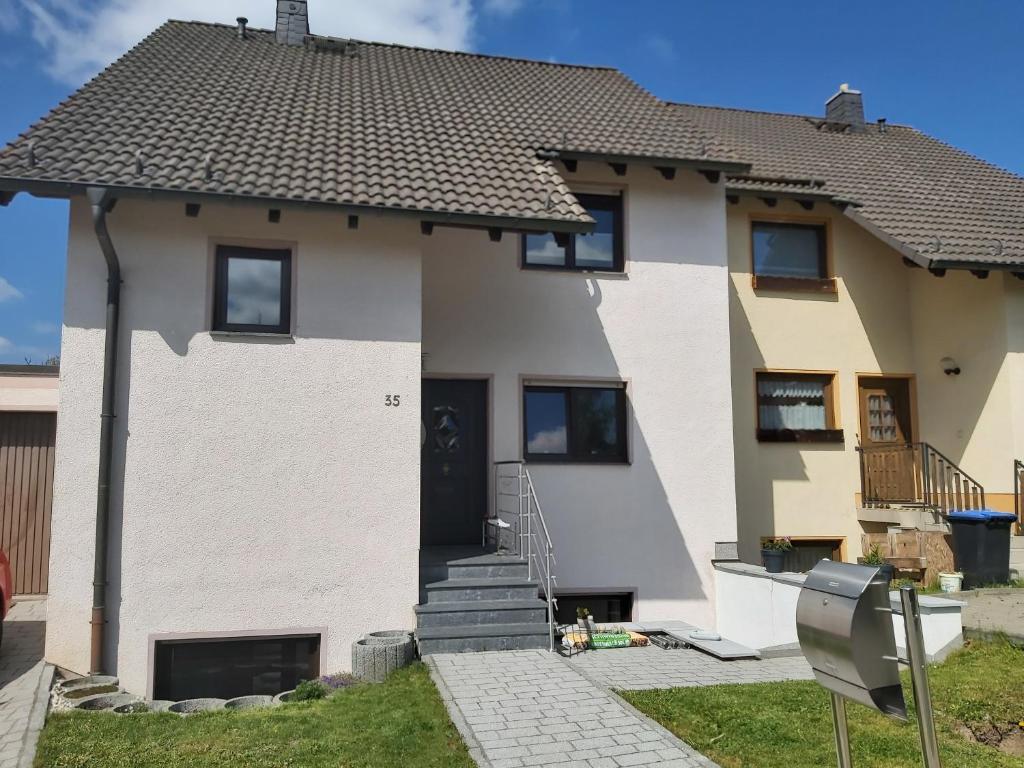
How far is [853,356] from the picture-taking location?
1267 centimetres

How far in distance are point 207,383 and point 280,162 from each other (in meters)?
2.57

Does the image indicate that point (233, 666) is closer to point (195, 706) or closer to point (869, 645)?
point (195, 706)

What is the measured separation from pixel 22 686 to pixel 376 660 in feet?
9.79

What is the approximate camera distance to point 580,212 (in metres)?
8.65

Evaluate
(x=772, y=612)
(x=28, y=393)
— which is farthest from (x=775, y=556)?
(x=28, y=393)

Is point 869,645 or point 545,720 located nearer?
point 869,645

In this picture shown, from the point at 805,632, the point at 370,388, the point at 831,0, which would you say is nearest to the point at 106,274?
the point at 370,388

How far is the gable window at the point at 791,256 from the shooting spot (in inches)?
495

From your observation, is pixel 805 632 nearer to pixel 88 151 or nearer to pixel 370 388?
pixel 370 388

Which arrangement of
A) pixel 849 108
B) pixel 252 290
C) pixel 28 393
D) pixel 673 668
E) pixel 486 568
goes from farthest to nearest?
pixel 849 108, pixel 28 393, pixel 486 568, pixel 252 290, pixel 673 668

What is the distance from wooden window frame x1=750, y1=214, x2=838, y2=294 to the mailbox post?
381 inches

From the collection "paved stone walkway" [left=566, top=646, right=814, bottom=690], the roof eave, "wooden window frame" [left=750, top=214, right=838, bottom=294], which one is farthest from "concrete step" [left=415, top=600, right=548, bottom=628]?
"wooden window frame" [left=750, top=214, right=838, bottom=294]

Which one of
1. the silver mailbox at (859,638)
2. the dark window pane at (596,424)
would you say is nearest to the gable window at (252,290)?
the dark window pane at (596,424)

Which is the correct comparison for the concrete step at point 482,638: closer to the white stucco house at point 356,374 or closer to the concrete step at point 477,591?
the white stucco house at point 356,374
